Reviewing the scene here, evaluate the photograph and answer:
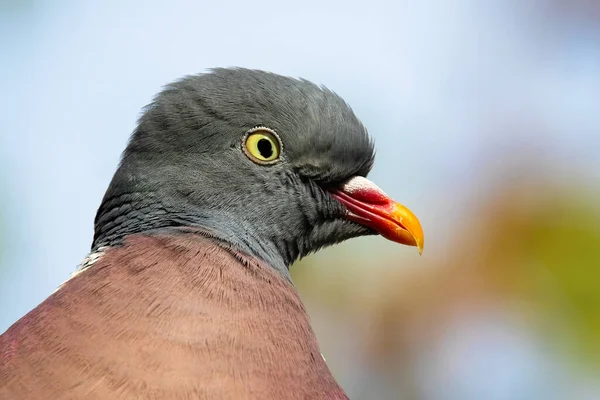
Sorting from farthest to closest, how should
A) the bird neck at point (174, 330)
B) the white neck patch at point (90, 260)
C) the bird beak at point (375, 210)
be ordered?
the bird beak at point (375, 210) → the white neck patch at point (90, 260) → the bird neck at point (174, 330)

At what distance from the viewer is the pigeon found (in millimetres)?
2461

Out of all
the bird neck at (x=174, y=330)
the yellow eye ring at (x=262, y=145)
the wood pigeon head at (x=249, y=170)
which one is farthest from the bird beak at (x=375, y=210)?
the bird neck at (x=174, y=330)

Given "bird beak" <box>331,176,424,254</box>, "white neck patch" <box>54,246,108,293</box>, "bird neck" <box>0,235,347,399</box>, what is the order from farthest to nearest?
"bird beak" <box>331,176,424,254</box>, "white neck patch" <box>54,246,108,293</box>, "bird neck" <box>0,235,347,399</box>

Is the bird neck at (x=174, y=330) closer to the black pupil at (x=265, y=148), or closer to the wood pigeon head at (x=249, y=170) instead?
the wood pigeon head at (x=249, y=170)

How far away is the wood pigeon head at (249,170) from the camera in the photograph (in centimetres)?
316

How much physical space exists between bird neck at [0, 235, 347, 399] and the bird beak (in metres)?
0.67

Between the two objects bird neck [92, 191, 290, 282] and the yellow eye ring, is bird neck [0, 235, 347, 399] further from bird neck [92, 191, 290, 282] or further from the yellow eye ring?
the yellow eye ring

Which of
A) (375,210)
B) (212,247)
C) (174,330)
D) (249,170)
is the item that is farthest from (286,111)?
(174,330)

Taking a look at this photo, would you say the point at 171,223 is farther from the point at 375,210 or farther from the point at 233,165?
the point at 375,210

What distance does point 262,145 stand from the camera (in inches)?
130

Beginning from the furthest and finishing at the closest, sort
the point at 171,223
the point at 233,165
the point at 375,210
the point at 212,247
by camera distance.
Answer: the point at 375,210 < the point at 233,165 < the point at 171,223 < the point at 212,247

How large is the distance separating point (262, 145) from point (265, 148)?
0.05 ft

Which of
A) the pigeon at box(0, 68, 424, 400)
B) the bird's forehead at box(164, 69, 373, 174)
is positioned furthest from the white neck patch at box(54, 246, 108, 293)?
the bird's forehead at box(164, 69, 373, 174)

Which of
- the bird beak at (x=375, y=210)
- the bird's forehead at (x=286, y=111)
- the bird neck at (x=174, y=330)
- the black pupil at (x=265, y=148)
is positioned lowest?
the bird neck at (x=174, y=330)
